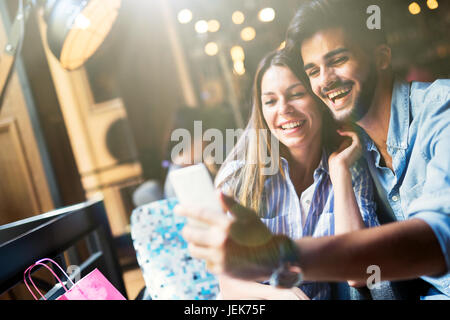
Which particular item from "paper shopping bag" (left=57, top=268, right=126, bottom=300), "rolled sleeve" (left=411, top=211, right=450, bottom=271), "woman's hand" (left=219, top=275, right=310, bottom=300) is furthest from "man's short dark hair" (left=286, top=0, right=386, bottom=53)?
"paper shopping bag" (left=57, top=268, right=126, bottom=300)

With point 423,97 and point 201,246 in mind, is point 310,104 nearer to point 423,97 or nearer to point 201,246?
point 423,97

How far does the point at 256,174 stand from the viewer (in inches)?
41.4

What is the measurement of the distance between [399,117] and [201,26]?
0.70m

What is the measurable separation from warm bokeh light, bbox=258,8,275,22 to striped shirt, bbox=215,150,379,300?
1.36ft

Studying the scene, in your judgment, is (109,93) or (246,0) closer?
(246,0)

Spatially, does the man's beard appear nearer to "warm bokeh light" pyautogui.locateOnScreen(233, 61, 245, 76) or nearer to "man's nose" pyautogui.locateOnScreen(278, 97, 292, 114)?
"man's nose" pyautogui.locateOnScreen(278, 97, 292, 114)

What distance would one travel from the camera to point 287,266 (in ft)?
2.55

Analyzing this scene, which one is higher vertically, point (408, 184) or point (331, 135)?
point (331, 135)

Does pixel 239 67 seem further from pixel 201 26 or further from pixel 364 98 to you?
pixel 364 98

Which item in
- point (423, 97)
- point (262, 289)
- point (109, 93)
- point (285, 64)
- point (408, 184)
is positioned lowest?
point (262, 289)

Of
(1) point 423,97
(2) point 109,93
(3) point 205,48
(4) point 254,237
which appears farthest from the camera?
(2) point 109,93

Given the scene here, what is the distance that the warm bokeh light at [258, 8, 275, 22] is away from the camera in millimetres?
1040

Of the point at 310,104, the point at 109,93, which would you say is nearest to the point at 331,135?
the point at 310,104
